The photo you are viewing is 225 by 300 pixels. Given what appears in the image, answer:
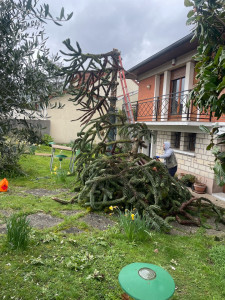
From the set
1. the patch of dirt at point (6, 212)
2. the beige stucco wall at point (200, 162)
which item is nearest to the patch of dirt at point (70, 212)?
the patch of dirt at point (6, 212)

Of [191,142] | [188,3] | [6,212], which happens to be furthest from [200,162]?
[188,3]

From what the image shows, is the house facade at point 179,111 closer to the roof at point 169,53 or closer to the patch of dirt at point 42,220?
the roof at point 169,53

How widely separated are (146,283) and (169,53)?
10194 mm

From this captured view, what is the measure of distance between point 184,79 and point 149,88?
119 inches

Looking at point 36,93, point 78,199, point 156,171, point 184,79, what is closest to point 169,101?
point 184,79

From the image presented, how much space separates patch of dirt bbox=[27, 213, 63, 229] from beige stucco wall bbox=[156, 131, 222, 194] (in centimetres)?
615

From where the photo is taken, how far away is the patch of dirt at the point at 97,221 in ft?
15.6

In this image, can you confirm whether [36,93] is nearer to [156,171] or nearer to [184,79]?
[156,171]

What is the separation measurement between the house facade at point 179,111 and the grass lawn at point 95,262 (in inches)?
169

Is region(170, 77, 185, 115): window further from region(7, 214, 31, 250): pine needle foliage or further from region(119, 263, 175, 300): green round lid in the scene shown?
region(119, 263, 175, 300): green round lid

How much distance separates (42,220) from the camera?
Result: 4797mm

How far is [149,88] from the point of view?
13.8 meters

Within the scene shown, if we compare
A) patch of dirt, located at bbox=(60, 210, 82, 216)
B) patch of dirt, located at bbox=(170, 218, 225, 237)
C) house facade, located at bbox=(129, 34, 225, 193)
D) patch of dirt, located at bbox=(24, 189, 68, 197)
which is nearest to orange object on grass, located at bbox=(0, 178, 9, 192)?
patch of dirt, located at bbox=(24, 189, 68, 197)

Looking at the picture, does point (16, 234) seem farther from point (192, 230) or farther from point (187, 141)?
point (187, 141)
